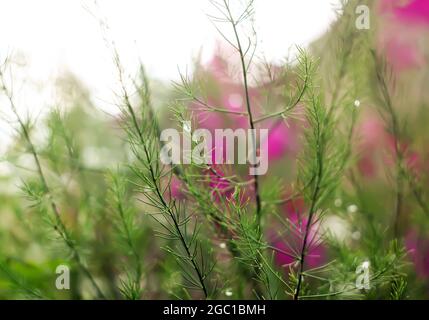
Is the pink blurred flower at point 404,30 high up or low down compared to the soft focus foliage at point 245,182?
up

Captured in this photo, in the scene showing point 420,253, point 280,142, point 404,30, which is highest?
point 404,30

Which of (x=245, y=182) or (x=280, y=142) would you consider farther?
(x=280, y=142)

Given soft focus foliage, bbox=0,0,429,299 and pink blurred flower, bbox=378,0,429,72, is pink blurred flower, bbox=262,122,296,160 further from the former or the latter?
pink blurred flower, bbox=378,0,429,72

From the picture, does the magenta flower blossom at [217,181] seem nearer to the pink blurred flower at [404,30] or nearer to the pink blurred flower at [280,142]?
the pink blurred flower at [280,142]

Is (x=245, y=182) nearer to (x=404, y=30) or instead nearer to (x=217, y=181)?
(x=217, y=181)

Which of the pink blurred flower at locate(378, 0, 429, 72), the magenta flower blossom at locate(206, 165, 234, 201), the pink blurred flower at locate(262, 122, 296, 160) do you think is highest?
the pink blurred flower at locate(378, 0, 429, 72)

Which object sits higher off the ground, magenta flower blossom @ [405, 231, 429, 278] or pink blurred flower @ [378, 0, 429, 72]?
pink blurred flower @ [378, 0, 429, 72]

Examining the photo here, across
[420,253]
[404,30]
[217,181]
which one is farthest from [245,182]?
[404,30]

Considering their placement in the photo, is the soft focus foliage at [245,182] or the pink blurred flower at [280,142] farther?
the pink blurred flower at [280,142]

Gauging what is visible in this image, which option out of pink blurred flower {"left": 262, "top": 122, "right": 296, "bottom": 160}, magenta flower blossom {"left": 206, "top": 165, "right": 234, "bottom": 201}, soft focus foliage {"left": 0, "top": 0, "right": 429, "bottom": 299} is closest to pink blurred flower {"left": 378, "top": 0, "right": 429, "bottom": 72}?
soft focus foliage {"left": 0, "top": 0, "right": 429, "bottom": 299}

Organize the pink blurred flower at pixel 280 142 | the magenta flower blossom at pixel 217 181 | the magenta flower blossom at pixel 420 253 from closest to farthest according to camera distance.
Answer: the magenta flower blossom at pixel 217 181 < the magenta flower blossom at pixel 420 253 < the pink blurred flower at pixel 280 142

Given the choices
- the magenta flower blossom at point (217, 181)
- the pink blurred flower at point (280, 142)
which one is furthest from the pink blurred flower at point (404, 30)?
the magenta flower blossom at point (217, 181)

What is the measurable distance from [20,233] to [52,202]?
0.38m
